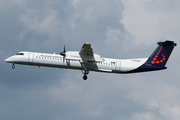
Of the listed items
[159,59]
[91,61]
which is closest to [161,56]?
[159,59]

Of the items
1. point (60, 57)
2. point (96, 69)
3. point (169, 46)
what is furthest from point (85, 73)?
point (169, 46)

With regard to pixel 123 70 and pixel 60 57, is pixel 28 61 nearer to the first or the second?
pixel 60 57

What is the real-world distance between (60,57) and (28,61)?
4.26m

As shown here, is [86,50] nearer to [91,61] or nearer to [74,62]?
[91,61]

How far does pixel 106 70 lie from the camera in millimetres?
36344

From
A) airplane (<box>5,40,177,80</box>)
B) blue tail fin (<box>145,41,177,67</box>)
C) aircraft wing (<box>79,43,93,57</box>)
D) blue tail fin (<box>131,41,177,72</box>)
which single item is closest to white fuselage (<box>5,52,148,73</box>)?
airplane (<box>5,40,177,80</box>)

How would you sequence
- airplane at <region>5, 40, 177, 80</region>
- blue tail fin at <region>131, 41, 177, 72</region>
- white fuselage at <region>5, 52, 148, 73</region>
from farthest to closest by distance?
blue tail fin at <region>131, 41, 177, 72</region> < white fuselage at <region>5, 52, 148, 73</region> < airplane at <region>5, 40, 177, 80</region>

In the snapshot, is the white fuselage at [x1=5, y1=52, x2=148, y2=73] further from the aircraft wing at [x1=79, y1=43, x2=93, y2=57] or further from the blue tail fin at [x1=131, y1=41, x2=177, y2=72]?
the blue tail fin at [x1=131, y1=41, x2=177, y2=72]

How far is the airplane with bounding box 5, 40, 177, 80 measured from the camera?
35500 mm

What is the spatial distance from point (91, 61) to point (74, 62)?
7.40 ft

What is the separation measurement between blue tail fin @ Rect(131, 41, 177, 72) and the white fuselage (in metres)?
0.99

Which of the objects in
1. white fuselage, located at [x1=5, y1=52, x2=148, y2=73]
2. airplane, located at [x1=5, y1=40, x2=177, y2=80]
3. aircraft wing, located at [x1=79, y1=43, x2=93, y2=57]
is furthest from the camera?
white fuselage, located at [x1=5, y1=52, x2=148, y2=73]

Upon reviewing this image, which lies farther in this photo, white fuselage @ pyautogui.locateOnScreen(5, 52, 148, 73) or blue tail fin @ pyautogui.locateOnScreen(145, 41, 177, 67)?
blue tail fin @ pyautogui.locateOnScreen(145, 41, 177, 67)

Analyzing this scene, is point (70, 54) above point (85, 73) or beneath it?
above
